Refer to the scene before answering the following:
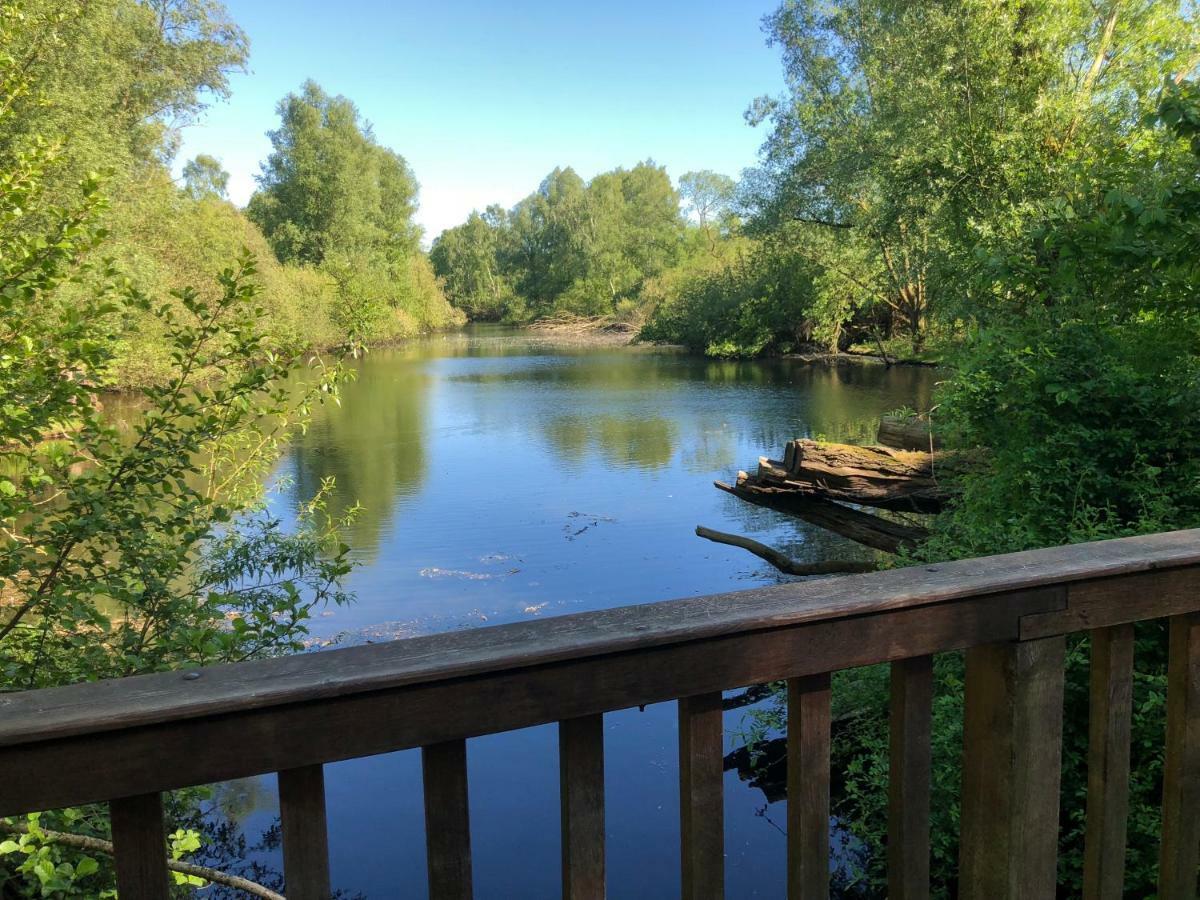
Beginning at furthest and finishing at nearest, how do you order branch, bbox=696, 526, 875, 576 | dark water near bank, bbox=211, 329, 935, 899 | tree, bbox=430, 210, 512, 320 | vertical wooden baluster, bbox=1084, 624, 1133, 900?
1. tree, bbox=430, 210, 512, 320
2. branch, bbox=696, 526, 875, 576
3. dark water near bank, bbox=211, 329, 935, 899
4. vertical wooden baluster, bbox=1084, 624, 1133, 900

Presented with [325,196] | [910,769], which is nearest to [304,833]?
[910,769]

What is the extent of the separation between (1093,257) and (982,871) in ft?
18.8

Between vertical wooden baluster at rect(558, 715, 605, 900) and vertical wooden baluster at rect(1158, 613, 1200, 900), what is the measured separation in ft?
3.18

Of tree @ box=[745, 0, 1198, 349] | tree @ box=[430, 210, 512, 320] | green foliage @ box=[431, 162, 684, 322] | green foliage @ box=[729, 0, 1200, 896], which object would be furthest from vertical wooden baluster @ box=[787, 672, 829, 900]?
tree @ box=[430, 210, 512, 320]

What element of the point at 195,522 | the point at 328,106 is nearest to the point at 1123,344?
the point at 195,522

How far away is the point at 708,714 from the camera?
123 cm

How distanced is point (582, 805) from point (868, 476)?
32.6ft

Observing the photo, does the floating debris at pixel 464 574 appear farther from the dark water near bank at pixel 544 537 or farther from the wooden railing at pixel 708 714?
the wooden railing at pixel 708 714

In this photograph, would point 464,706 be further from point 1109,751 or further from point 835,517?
point 835,517

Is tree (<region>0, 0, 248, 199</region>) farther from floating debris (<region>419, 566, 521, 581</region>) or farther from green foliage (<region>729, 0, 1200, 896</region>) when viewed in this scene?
green foliage (<region>729, 0, 1200, 896</region>)

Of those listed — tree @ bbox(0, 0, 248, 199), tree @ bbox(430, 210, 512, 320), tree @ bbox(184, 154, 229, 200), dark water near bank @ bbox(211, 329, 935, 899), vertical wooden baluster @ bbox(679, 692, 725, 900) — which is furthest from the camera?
tree @ bbox(430, 210, 512, 320)

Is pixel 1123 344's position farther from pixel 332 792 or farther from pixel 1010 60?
pixel 1010 60

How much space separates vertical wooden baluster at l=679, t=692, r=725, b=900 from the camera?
122 cm

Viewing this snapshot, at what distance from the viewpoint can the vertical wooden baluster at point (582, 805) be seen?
1177 millimetres
